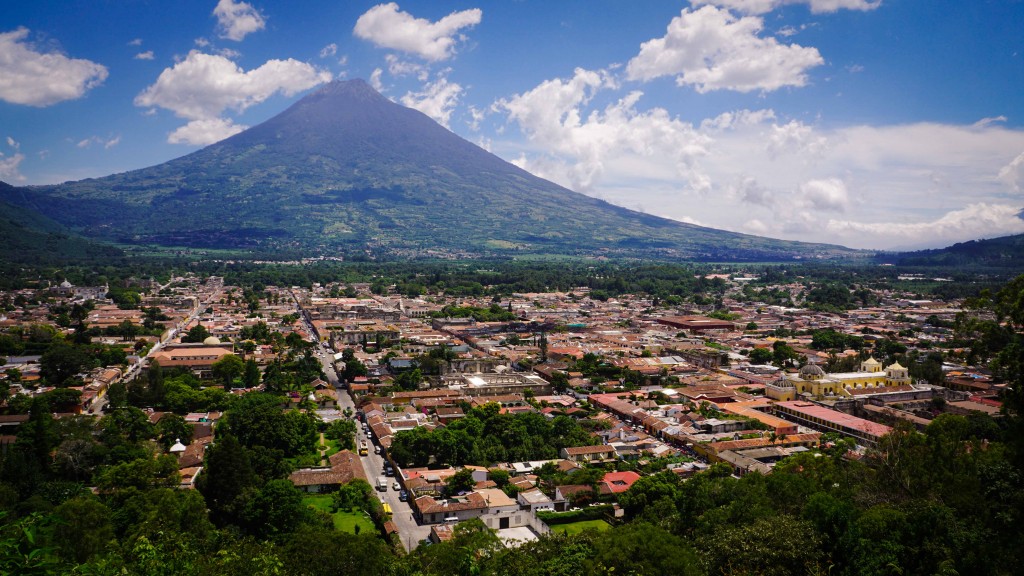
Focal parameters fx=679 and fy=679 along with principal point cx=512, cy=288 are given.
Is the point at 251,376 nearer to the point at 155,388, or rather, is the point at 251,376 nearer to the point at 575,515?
the point at 155,388

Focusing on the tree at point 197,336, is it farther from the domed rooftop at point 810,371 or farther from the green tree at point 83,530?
the domed rooftop at point 810,371

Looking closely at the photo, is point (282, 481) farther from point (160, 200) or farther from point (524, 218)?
point (160, 200)

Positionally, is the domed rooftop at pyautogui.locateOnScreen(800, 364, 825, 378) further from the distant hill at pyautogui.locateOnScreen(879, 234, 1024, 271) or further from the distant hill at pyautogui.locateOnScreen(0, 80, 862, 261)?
the distant hill at pyautogui.locateOnScreen(0, 80, 862, 261)

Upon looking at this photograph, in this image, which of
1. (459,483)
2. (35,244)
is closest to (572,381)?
(459,483)

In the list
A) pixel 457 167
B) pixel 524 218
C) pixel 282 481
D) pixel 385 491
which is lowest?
pixel 385 491

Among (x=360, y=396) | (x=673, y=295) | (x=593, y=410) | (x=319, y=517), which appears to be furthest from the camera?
(x=673, y=295)

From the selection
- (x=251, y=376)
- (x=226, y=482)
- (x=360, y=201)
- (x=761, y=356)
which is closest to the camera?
(x=226, y=482)

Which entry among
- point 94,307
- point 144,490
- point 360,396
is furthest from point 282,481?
point 94,307
